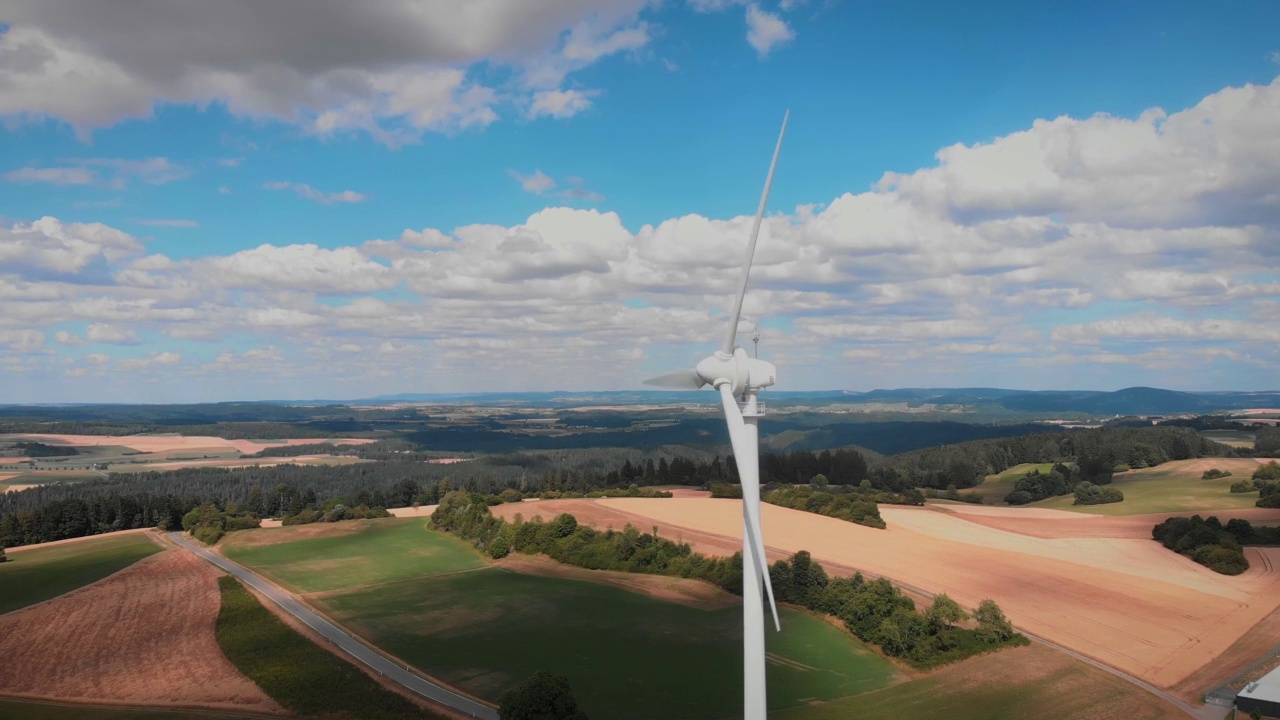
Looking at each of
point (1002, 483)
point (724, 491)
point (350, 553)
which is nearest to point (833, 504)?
point (724, 491)

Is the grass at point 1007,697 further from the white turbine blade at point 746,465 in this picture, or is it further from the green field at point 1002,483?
the green field at point 1002,483

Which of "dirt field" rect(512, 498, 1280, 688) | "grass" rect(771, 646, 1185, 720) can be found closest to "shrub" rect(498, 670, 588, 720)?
"grass" rect(771, 646, 1185, 720)

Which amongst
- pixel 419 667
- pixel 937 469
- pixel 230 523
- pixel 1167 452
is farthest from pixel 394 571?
pixel 1167 452

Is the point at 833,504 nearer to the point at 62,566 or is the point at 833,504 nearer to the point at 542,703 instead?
the point at 542,703

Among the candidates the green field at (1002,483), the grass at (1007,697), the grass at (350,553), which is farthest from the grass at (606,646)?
the green field at (1002,483)

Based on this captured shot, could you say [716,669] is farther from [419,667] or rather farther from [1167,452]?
[1167,452]
